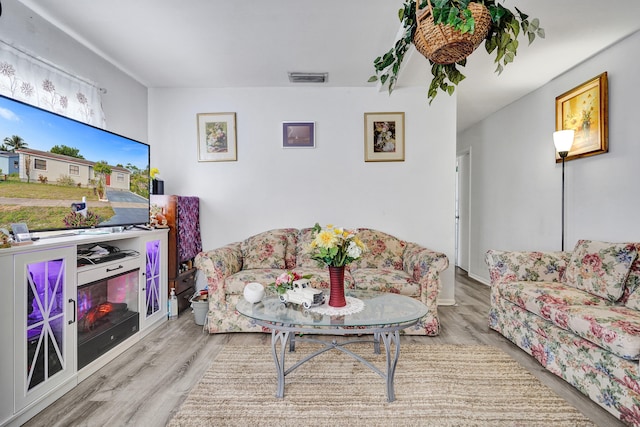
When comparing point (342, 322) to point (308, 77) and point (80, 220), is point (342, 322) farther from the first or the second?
point (308, 77)

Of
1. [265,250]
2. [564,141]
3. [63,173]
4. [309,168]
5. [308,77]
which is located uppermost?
[308,77]

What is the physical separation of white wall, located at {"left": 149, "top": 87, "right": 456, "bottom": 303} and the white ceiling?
229 millimetres

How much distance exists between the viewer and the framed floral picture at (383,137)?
3.65 m

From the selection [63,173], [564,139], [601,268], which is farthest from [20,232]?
[564,139]

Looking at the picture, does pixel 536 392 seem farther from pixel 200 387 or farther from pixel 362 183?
pixel 362 183

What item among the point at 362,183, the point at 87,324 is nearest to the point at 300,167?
the point at 362,183

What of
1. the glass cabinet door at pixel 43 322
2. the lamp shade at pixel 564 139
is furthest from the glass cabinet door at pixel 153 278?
the lamp shade at pixel 564 139

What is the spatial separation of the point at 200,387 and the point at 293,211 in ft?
7.00

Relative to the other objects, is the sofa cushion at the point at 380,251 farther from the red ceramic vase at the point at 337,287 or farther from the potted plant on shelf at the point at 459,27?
the potted plant on shelf at the point at 459,27

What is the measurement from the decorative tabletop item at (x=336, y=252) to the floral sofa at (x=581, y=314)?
141 centimetres

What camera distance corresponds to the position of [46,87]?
2.34 meters

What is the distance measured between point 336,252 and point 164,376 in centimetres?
142

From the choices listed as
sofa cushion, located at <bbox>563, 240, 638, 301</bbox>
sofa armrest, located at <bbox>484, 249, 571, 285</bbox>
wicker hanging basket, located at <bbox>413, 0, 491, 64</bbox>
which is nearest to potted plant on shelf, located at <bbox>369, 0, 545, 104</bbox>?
wicker hanging basket, located at <bbox>413, 0, 491, 64</bbox>

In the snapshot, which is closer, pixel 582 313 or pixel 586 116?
pixel 582 313
